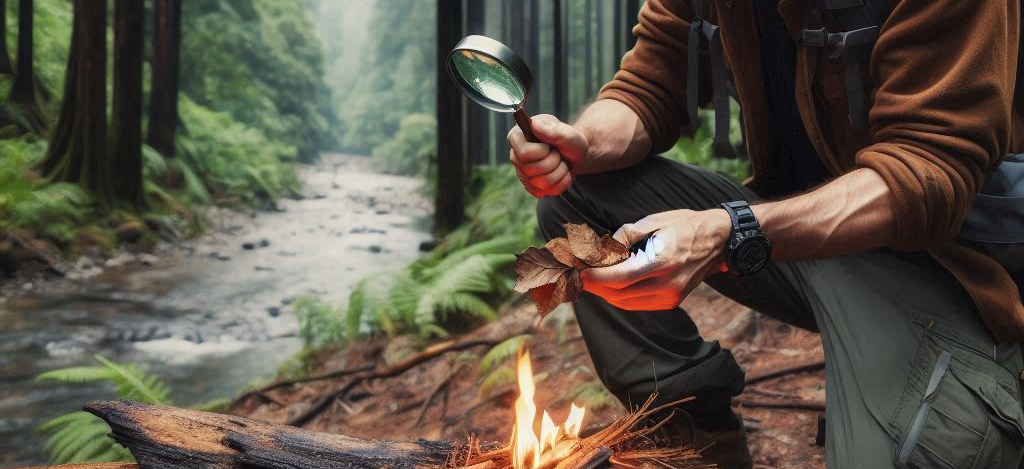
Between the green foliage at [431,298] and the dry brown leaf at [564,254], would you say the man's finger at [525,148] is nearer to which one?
the dry brown leaf at [564,254]

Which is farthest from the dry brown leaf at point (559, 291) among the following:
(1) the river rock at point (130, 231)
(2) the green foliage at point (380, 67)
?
(2) the green foliage at point (380, 67)

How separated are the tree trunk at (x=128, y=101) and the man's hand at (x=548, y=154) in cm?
660

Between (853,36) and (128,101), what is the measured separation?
813cm

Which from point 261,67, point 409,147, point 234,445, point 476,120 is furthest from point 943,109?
point 409,147

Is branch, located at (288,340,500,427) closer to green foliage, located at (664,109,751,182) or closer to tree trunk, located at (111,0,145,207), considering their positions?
green foliage, located at (664,109,751,182)

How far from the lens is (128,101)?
8195 millimetres

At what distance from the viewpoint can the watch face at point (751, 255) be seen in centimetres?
169

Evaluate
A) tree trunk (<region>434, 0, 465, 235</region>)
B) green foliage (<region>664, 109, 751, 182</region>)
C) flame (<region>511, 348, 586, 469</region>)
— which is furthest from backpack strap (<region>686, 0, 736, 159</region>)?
tree trunk (<region>434, 0, 465, 235</region>)

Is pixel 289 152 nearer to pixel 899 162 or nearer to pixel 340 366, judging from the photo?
pixel 340 366

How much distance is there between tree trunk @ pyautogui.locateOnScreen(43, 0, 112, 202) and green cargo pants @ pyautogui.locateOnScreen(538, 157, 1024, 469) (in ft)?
20.4

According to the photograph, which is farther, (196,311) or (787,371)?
(196,311)

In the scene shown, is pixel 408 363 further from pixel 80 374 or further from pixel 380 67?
pixel 380 67

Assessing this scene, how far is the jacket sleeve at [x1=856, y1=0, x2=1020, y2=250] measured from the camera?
165cm

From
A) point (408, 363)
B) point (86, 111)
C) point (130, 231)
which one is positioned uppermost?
point (86, 111)
